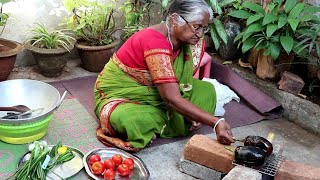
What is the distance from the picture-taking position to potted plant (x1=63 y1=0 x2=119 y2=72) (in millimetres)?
4319

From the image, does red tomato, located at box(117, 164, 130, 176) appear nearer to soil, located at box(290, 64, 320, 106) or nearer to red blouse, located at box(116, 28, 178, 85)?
red blouse, located at box(116, 28, 178, 85)

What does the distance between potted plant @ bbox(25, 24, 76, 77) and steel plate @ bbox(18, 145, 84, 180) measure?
1.39m

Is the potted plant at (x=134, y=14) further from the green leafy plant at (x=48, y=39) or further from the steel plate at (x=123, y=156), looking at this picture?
the steel plate at (x=123, y=156)

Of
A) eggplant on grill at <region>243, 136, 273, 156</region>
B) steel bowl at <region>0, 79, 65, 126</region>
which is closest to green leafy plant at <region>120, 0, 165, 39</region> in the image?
steel bowl at <region>0, 79, 65, 126</region>

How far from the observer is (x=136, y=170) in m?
2.90

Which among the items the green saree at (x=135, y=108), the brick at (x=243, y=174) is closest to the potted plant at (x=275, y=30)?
the green saree at (x=135, y=108)

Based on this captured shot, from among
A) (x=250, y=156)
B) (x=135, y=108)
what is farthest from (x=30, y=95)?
(x=250, y=156)

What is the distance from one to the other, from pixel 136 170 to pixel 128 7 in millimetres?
2125

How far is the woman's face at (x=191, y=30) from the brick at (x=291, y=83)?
1258 millimetres

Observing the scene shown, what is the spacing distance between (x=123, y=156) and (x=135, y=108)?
351 millimetres

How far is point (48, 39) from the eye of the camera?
13.8 feet

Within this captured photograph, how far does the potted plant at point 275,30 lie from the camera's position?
12.3ft

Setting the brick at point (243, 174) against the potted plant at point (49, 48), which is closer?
the brick at point (243, 174)

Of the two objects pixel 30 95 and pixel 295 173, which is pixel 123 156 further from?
pixel 295 173
